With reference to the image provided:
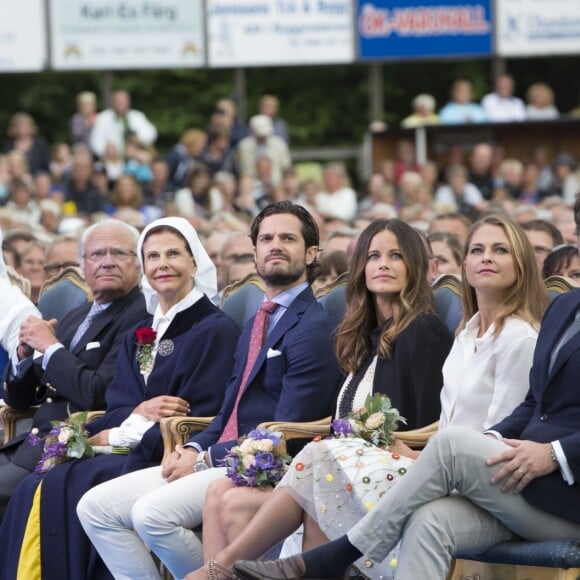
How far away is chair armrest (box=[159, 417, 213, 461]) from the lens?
24.5ft

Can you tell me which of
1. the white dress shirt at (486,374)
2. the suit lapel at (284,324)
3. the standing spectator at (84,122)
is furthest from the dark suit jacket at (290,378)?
the standing spectator at (84,122)

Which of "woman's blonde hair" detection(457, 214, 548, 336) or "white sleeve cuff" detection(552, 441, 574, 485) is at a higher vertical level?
"woman's blonde hair" detection(457, 214, 548, 336)

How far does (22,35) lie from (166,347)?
13748 millimetres

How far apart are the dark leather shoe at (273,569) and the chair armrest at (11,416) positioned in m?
3.02

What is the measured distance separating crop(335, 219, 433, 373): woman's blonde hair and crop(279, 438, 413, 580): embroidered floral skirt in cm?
79

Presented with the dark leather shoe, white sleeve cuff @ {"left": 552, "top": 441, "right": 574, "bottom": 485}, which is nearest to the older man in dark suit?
the dark leather shoe

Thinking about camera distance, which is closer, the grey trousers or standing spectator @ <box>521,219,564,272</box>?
the grey trousers

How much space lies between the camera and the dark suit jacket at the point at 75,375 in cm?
826

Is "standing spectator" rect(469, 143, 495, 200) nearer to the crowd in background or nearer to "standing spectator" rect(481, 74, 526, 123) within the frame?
the crowd in background

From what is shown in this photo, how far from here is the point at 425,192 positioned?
57.4ft

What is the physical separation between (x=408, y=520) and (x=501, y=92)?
16189 mm

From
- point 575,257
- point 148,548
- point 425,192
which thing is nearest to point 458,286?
point 575,257

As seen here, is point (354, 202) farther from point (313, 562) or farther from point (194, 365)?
point (313, 562)

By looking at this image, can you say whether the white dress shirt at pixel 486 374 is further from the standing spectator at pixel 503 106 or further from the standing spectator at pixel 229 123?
the standing spectator at pixel 503 106
